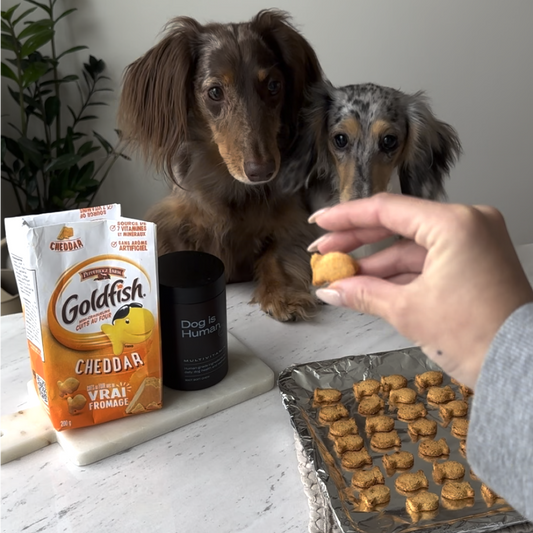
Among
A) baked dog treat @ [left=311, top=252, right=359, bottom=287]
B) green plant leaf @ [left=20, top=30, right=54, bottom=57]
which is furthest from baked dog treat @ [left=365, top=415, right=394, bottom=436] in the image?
green plant leaf @ [left=20, top=30, right=54, bottom=57]

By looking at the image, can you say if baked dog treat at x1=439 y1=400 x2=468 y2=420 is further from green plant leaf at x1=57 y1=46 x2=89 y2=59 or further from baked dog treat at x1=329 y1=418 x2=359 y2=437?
green plant leaf at x1=57 y1=46 x2=89 y2=59

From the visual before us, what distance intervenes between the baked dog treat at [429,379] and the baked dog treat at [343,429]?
0.15 m

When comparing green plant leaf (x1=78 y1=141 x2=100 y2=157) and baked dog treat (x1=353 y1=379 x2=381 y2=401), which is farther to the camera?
green plant leaf (x1=78 y1=141 x2=100 y2=157)

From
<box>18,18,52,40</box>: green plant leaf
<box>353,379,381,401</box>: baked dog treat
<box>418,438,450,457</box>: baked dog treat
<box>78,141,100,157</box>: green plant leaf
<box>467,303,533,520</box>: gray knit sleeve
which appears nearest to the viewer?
<box>467,303,533,520</box>: gray knit sleeve

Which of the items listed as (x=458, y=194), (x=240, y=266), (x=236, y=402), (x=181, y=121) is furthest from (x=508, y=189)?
(x=236, y=402)

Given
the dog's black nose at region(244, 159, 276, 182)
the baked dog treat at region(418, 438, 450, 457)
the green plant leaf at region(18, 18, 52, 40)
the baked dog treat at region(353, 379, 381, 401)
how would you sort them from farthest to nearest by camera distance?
1. the green plant leaf at region(18, 18, 52, 40)
2. the dog's black nose at region(244, 159, 276, 182)
3. the baked dog treat at region(353, 379, 381, 401)
4. the baked dog treat at region(418, 438, 450, 457)

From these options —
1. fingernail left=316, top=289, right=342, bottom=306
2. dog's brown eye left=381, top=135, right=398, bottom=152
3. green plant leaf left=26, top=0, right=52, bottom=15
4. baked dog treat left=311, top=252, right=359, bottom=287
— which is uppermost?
green plant leaf left=26, top=0, right=52, bottom=15

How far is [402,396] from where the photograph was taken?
900 mm

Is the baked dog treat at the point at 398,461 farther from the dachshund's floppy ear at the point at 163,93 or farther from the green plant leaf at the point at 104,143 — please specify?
the green plant leaf at the point at 104,143

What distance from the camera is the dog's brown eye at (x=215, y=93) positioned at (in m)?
1.16

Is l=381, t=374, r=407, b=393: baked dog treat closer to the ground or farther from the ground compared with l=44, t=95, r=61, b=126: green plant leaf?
closer to the ground

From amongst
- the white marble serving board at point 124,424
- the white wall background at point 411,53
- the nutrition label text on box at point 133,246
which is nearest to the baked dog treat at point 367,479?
the white marble serving board at point 124,424

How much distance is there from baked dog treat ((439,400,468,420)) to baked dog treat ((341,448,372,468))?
0.47 feet

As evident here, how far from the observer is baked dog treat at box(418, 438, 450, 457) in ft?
2.65
